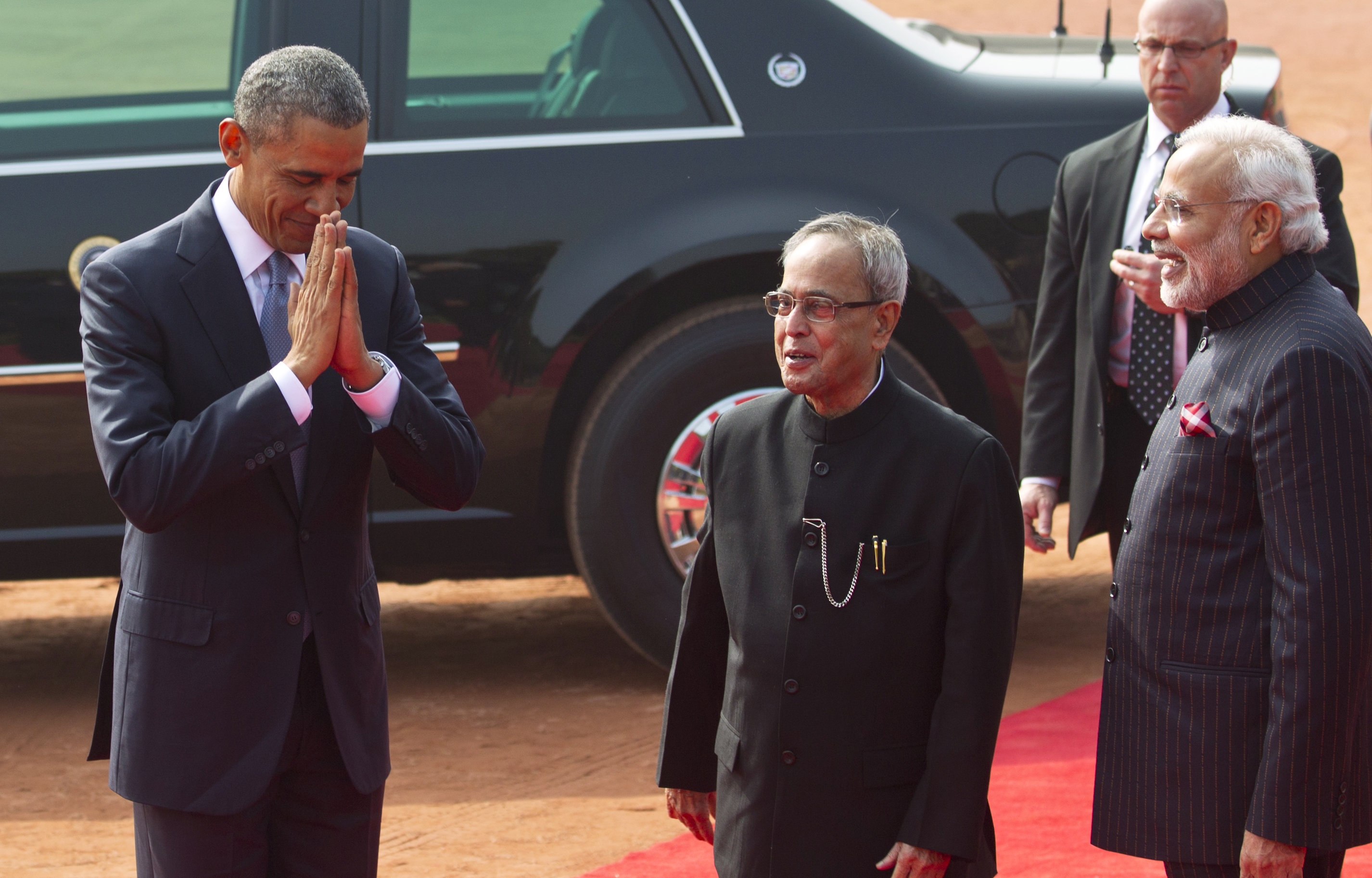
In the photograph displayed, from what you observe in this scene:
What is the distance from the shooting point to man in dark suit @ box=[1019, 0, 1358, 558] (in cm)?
357

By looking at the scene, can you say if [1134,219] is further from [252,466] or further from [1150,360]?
[252,466]

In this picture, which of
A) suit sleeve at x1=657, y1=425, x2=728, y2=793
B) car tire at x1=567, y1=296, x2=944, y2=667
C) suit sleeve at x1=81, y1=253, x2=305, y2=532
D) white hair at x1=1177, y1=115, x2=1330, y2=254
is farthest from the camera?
car tire at x1=567, y1=296, x2=944, y2=667

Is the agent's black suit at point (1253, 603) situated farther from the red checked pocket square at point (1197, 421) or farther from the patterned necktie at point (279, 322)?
the patterned necktie at point (279, 322)

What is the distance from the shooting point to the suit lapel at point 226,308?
7.82 feet

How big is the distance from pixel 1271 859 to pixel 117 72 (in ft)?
13.6

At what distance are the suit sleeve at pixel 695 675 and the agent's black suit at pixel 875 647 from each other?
4.3 inches

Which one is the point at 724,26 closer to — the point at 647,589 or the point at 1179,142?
the point at 647,589

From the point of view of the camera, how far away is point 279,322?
2.47 metres

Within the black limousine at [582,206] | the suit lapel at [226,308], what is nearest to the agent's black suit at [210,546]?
the suit lapel at [226,308]

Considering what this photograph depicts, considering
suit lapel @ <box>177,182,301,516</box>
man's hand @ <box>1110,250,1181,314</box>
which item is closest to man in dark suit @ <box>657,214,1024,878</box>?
suit lapel @ <box>177,182,301,516</box>

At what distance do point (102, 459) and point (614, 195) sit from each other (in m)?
2.38

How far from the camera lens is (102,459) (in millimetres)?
2316

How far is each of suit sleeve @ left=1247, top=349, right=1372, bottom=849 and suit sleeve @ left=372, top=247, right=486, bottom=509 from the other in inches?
48.5

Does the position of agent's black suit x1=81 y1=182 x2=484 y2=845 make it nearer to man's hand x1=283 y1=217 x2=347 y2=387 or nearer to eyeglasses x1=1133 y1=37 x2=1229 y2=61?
man's hand x1=283 y1=217 x2=347 y2=387
